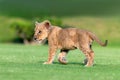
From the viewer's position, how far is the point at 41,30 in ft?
59.4

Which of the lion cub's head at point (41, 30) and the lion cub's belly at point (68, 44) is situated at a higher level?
the lion cub's head at point (41, 30)

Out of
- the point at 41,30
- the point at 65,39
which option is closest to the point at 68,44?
the point at 65,39

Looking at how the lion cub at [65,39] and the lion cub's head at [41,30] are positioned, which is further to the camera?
the lion cub's head at [41,30]

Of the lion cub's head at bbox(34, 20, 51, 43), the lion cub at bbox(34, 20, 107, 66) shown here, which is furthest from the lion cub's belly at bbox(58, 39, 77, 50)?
the lion cub's head at bbox(34, 20, 51, 43)

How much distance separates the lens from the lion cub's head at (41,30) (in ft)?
59.1

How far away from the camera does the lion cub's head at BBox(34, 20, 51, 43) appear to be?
1800 cm

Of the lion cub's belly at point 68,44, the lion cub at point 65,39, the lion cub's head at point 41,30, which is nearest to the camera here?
the lion cub at point 65,39

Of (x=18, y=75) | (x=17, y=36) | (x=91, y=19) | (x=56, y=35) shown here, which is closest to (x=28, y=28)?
(x=17, y=36)

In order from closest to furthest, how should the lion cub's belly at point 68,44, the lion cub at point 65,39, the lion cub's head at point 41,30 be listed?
the lion cub at point 65,39
the lion cub's belly at point 68,44
the lion cub's head at point 41,30

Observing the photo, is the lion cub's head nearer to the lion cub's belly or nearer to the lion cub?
the lion cub

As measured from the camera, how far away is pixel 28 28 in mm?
58250

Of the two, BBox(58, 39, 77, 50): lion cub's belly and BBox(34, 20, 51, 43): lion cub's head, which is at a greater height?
BBox(34, 20, 51, 43): lion cub's head

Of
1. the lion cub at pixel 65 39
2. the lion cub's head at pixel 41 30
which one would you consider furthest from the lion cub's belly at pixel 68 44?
the lion cub's head at pixel 41 30

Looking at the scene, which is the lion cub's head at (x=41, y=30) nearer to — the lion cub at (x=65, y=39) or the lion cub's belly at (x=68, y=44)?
the lion cub at (x=65, y=39)
